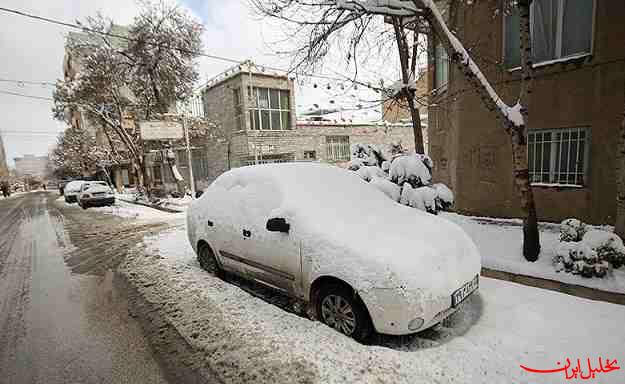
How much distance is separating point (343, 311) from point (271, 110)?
16.0 m

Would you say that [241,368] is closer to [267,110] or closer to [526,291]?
[526,291]

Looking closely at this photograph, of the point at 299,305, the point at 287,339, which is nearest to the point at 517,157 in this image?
the point at 299,305

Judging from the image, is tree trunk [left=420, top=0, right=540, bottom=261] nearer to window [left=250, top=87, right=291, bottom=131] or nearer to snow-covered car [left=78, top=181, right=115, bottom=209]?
window [left=250, top=87, right=291, bottom=131]

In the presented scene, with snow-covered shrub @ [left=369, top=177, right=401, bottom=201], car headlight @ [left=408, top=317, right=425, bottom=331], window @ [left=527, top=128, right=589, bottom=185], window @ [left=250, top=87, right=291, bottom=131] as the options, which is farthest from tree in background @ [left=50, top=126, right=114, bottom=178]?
car headlight @ [left=408, top=317, right=425, bottom=331]

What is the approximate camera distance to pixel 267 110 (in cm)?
1719

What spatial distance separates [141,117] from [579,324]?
20565 millimetres

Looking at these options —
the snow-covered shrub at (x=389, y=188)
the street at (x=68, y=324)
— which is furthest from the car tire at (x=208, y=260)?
the snow-covered shrub at (x=389, y=188)

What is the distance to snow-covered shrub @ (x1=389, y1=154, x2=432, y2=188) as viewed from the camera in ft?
17.5

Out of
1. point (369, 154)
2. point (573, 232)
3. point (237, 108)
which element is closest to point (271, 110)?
point (237, 108)

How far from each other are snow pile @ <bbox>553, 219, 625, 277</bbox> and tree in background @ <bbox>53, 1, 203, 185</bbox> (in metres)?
15.9

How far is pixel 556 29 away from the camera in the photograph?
21.1 ft

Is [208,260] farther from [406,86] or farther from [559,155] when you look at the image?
[559,155]

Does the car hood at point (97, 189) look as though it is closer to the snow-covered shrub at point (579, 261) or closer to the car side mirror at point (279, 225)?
the car side mirror at point (279, 225)

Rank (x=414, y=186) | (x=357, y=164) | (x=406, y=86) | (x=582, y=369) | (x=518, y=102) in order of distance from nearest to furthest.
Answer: (x=582, y=369), (x=518, y=102), (x=414, y=186), (x=357, y=164), (x=406, y=86)
